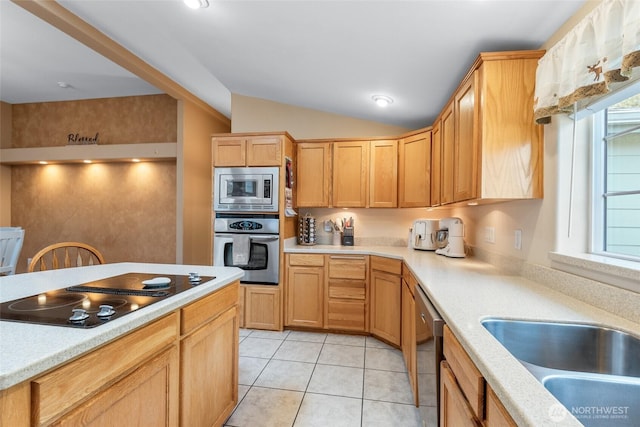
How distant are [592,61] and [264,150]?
8.57 ft

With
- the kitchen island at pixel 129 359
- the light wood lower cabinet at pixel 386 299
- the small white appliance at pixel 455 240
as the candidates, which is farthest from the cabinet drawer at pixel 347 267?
the kitchen island at pixel 129 359

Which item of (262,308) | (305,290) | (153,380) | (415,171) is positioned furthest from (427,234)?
(153,380)

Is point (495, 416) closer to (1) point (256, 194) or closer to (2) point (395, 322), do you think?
(2) point (395, 322)

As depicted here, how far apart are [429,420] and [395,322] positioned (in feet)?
4.38

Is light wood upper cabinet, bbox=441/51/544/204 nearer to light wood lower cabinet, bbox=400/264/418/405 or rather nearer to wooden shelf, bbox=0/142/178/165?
light wood lower cabinet, bbox=400/264/418/405

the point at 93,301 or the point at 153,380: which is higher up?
the point at 93,301

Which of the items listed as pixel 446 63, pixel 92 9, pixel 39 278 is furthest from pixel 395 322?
pixel 92 9

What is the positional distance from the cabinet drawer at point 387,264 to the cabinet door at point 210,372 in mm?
1528

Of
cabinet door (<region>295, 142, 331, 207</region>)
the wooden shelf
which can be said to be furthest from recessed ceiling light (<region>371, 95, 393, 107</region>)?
the wooden shelf

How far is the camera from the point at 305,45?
88.2 inches

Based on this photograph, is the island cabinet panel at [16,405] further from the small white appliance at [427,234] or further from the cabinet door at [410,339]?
the small white appliance at [427,234]

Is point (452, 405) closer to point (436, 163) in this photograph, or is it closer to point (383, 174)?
point (436, 163)

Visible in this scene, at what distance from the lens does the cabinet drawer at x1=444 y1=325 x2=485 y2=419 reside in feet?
2.60

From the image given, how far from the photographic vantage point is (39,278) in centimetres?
147
